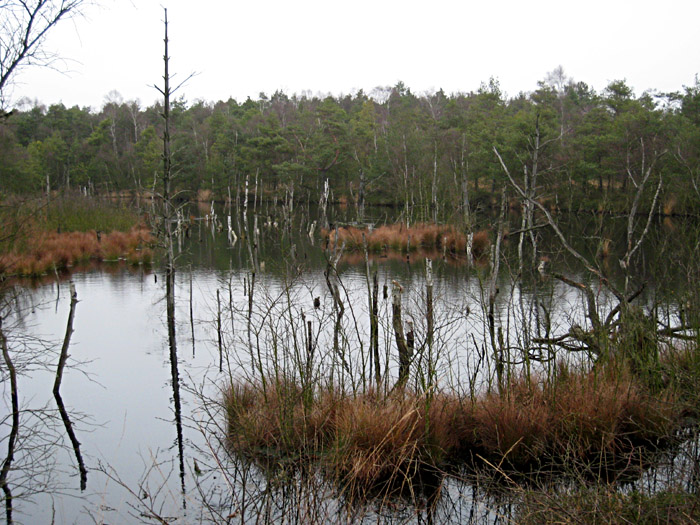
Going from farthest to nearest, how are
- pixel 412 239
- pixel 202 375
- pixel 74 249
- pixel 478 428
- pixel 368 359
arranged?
pixel 412 239, pixel 74 249, pixel 202 375, pixel 368 359, pixel 478 428

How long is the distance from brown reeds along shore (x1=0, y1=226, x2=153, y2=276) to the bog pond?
933mm

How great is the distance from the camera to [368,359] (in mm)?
8664

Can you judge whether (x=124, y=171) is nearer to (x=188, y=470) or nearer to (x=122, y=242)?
(x=122, y=242)

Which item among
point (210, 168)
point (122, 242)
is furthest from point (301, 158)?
point (122, 242)

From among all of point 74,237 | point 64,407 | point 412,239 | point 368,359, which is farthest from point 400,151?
point 64,407

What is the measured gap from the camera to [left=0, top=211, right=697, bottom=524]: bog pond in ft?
16.2

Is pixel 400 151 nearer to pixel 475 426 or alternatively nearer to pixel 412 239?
pixel 412 239

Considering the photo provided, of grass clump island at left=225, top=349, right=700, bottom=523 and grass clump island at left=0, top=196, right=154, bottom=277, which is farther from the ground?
grass clump island at left=0, top=196, right=154, bottom=277

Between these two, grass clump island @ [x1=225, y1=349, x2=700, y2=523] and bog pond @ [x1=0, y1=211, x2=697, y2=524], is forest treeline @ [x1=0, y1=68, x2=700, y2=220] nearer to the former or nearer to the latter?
bog pond @ [x1=0, y1=211, x2=697, y2=524]

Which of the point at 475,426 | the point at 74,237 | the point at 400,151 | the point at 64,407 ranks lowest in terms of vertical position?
the point at 64,407

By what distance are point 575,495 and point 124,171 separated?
49493mm

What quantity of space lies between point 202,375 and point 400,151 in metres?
28.6

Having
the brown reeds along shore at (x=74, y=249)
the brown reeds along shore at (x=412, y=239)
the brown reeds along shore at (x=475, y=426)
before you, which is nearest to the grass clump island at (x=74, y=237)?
the brown reeds along shore at (x=74, y=249)

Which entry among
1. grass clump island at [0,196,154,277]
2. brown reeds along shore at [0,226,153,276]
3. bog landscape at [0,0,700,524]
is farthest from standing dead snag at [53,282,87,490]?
brown reeds along shore at [0,226,153,276]
